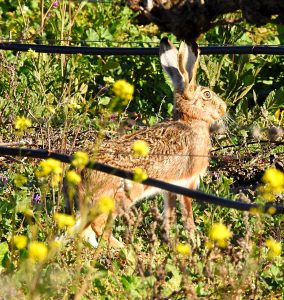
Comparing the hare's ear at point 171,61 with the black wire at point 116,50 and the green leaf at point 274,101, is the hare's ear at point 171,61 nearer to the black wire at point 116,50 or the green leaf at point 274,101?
the black wire at point 116,50

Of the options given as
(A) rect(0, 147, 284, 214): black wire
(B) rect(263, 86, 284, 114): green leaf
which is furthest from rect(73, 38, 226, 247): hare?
(B) rect(263, 86, 284, 114): green leaf

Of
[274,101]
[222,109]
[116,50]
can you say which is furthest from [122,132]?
[274,101]

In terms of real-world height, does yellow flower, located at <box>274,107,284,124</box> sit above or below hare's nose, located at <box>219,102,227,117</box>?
below

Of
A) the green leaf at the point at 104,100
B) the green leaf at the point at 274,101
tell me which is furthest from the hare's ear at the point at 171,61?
the green leaf at the point at 274,101

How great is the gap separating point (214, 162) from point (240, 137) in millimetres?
484

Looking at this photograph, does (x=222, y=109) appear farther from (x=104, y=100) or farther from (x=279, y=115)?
(x=104, y=100)

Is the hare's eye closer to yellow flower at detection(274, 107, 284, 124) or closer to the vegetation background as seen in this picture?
the vegetation background

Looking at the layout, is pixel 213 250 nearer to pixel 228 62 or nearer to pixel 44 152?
pixel 44 152

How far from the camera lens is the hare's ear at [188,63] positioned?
→ 7023mm

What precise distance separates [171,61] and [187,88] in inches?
8.9

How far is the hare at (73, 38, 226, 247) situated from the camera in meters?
6.28

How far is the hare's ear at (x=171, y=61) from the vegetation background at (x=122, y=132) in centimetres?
41

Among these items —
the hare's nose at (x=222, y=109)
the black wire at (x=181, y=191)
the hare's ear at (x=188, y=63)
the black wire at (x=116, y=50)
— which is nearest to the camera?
the black wire at (x=181, y=191)

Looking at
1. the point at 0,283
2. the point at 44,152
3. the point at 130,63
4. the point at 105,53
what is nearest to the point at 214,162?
the point at 105,53
